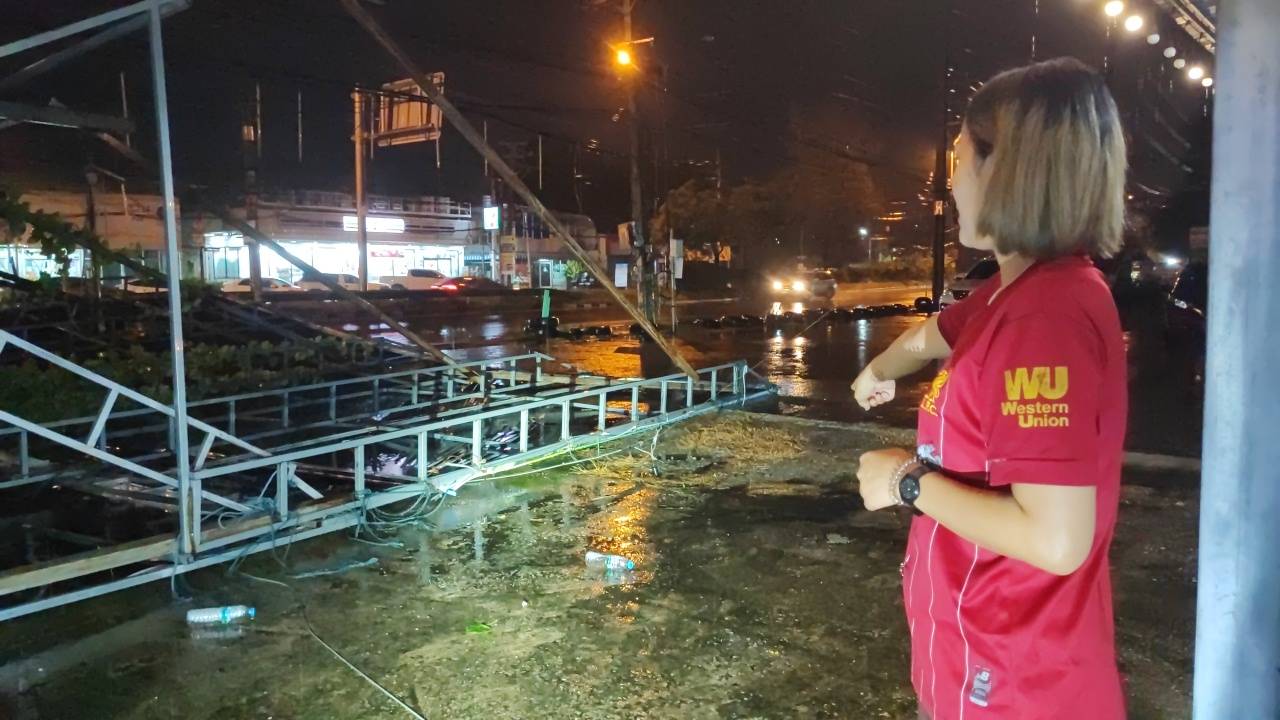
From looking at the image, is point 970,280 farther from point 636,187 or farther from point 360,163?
point 360,163

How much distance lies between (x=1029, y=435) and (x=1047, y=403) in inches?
2.3

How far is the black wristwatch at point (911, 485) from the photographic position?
168 cm

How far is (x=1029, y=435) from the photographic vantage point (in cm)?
145

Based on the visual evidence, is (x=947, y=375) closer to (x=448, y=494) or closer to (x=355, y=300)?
(x=448, y=494)

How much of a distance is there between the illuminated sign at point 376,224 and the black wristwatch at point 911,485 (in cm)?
4498

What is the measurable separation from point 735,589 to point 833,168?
51197 mm

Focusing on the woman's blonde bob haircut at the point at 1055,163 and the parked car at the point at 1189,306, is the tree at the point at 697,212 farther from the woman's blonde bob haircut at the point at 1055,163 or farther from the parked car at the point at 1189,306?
the woman's blonde bob haircut at the point at 1055,163

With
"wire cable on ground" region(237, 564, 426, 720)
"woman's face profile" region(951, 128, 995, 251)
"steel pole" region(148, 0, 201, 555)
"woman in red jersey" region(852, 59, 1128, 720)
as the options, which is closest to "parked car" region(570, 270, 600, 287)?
"wire cable on ground" region(237, 564, 426, 720)

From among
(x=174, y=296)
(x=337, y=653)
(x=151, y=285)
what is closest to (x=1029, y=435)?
(x=337, y=653)

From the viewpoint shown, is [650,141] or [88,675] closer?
[88,675]

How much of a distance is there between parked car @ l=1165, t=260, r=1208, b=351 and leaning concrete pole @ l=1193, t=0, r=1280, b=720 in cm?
1504

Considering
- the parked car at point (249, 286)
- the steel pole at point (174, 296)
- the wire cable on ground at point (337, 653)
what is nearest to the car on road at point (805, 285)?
the parked car at point (249, 286)

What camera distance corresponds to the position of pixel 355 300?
952 centimetres

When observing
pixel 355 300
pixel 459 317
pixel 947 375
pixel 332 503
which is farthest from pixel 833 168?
pixel 947 375
